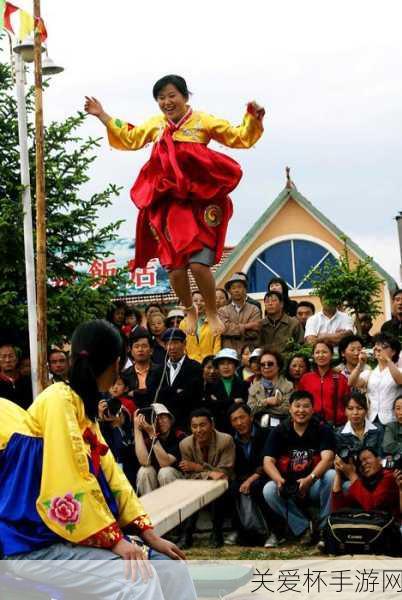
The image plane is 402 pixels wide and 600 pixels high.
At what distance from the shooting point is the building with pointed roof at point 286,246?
25.5 meters

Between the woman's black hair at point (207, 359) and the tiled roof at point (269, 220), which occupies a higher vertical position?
the tiled roof at point (269, 220)

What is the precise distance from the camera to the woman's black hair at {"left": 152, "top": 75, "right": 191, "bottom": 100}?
5555 millimetres

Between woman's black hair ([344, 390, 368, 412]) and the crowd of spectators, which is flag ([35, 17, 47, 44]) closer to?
the crowd of spectators

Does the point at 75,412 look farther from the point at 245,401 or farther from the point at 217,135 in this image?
the point at 245,401

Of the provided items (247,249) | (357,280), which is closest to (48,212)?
(357,280)

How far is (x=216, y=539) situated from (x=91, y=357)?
5110 mm

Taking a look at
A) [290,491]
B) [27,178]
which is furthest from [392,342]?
[27,178]

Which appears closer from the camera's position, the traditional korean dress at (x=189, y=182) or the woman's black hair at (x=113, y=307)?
the traditional korean dress at (x=189, y=182)

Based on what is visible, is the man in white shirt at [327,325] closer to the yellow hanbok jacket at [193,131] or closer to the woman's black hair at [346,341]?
the woman's black hair at [346,341]

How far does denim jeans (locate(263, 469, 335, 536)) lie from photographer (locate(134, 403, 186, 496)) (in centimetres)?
80

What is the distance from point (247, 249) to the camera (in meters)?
25.9

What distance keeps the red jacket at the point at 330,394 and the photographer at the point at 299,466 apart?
468mm

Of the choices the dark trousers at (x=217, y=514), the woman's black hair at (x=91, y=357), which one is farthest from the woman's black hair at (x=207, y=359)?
the woman's black hair at (x=91, y=357)

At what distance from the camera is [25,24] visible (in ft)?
34.0
